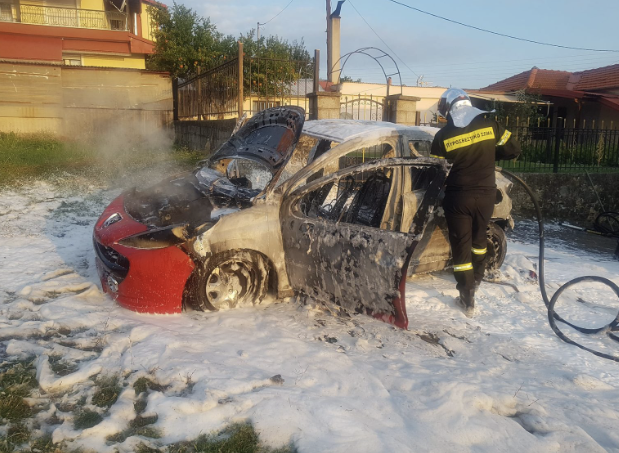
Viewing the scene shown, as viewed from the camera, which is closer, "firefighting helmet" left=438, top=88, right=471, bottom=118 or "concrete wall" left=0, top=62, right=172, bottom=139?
"firefighting helmet" left=438, top=88, right=471, bottom=118

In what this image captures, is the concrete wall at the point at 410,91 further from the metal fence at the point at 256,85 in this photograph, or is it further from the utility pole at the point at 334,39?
the metal fence at the point at 256,85

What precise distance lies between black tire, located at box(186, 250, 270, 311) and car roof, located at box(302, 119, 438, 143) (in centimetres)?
146

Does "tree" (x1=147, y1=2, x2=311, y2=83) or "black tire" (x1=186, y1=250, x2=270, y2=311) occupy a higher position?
"tree" (x1=147, y1=2, x2=311, y2=83)

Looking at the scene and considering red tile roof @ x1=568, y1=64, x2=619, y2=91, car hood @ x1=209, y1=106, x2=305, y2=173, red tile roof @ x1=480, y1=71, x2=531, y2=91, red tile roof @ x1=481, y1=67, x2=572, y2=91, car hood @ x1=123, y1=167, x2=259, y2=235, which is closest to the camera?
car hood @ x1=123, y1=167, x2=259, y2=235

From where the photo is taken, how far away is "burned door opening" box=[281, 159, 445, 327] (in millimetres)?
3887

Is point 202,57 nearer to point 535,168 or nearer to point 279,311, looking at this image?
point 535,168

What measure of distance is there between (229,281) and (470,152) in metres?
2.44

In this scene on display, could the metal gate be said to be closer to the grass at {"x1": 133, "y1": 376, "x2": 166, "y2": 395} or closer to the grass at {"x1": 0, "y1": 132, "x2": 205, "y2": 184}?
the grass at {"x1": 0, "y1": 132, "x2": 205, "y2": 184}

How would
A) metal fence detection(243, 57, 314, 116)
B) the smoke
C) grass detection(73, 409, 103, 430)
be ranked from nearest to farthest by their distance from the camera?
grass detection(73, 409, 103, 430)
the smoke
metal fence detection(243, 57, 314, 116)

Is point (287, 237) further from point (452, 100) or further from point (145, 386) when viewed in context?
point (452, 100)

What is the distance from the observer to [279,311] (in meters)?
4.46

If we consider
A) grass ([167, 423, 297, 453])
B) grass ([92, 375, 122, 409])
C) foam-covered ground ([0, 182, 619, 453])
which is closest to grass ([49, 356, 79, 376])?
foam-covered ground ([0, 182, 619, 453])

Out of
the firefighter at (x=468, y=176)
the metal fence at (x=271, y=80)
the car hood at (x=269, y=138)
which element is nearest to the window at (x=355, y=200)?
the car hood at (x=269, y=138)

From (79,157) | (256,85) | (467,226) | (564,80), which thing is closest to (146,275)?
(467,226)
